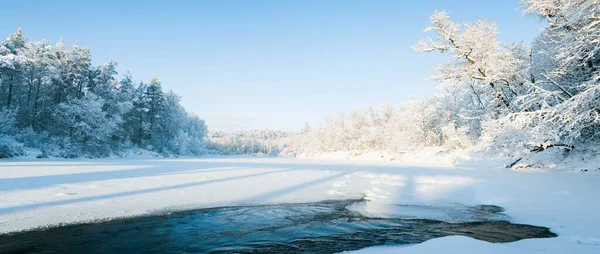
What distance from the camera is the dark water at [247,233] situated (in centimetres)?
480

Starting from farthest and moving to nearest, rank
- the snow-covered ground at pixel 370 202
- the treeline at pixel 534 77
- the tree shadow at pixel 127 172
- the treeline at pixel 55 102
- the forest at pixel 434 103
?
the treeline at pixel 55 102 → the forest at pixel 434 103 → the treeline at pixel 534 77 → the tree shadow at pixel 127 172 → the snow-covered ground at pixel 370 202

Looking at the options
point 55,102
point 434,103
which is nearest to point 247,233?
point 55,102

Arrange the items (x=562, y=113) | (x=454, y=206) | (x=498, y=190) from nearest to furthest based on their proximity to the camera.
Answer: (x=454, y=206)
(x=498, y=190)
(x=562, y=113)

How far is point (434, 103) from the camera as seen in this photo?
194 ft

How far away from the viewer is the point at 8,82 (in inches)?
1460

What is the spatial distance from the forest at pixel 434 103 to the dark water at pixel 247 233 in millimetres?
10588

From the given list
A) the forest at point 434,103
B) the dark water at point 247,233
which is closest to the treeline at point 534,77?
the forest at point 434,103

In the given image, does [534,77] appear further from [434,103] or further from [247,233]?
[434,103]

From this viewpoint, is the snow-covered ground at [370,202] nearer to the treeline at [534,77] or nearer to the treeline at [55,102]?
the treeline at [534,77]

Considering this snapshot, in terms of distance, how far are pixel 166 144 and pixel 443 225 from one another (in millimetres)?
63496

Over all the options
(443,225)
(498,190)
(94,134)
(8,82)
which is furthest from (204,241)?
(8,82)

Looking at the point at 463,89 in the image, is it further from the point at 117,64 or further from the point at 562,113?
the point at 117,64

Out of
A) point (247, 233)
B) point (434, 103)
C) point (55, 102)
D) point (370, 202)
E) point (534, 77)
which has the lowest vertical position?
point (247, 233)

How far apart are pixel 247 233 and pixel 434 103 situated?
5925 centimetres
